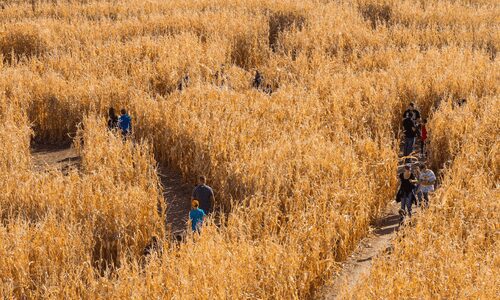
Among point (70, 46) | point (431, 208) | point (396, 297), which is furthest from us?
point (70, 46)

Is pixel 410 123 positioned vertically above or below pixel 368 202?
above

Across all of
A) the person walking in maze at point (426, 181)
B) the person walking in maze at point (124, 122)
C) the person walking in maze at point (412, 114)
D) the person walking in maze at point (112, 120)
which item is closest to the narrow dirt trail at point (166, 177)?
the person walking in maze at point (112, 120)

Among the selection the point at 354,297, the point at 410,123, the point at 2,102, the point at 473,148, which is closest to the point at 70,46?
the point at 2,102

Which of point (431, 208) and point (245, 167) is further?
point (245, 167)

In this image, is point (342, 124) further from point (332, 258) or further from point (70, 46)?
point (70, 46)

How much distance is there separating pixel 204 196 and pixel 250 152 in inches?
61.7

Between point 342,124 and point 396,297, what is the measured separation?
5084mm

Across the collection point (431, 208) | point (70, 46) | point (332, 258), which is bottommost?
point (332, 258)

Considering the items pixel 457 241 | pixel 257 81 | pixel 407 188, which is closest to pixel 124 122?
pixel 257 81

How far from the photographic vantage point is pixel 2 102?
37.6 ft

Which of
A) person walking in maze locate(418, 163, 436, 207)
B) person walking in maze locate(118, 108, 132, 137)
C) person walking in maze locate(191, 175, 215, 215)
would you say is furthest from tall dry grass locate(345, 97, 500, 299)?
person walking in maze locate(118, 108, 132, 137)

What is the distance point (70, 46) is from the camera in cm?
1609

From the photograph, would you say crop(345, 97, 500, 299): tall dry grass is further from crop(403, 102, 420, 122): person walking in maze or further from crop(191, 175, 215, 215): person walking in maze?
crop(191, 175, 215, 215): person walking in maze

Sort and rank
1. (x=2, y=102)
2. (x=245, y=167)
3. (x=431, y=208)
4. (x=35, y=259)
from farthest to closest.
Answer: (x=2, y=102)
(x=245, y=167)
(x=431, y=208)
(x=35, y=259)
